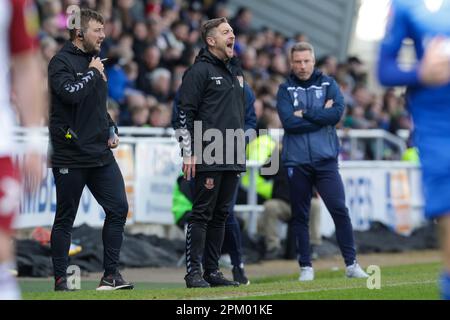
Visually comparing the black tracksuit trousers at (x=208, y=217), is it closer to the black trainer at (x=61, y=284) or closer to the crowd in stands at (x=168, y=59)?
the black trainer at (x=61, y=284)

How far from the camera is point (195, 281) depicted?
9.91m

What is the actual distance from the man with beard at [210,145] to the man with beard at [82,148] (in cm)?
66

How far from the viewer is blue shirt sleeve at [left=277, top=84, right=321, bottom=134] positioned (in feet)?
38.0

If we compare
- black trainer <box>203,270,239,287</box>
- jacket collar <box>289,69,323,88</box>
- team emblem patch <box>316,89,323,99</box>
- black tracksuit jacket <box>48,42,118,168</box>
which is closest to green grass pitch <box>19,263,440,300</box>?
black trainer <box>203,270,239,287</box>

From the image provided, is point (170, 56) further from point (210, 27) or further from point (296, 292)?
point (296, 292)

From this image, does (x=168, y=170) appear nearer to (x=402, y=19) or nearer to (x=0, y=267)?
(x=402, y=19)

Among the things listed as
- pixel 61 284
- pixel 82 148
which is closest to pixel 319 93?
pixel 82 148

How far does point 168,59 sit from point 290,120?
27.4ft

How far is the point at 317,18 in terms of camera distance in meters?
28.3

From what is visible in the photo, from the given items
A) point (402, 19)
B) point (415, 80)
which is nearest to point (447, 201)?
point (415, 80)

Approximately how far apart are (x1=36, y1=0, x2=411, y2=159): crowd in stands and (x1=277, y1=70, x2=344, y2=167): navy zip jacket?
2977mm

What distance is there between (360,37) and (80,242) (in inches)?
1125

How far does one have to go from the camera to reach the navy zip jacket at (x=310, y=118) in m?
11.5

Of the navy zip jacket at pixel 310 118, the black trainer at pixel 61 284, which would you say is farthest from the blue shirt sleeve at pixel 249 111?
the black trainer at pixel 61 284
